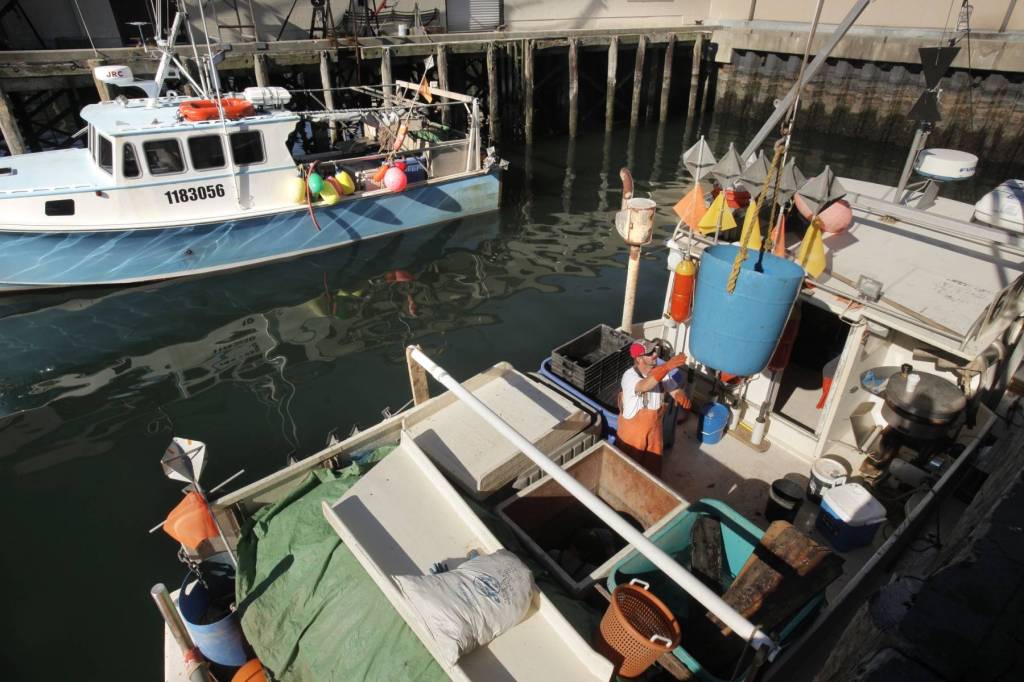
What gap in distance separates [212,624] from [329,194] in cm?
1007

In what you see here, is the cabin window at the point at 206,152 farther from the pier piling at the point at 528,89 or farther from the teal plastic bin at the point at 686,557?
the pier piling at the point at 528,89

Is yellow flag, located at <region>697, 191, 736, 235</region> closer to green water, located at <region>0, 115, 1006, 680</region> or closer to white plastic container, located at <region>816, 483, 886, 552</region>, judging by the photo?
white plastic container, located at <region>816, 483, 886, 552</region>

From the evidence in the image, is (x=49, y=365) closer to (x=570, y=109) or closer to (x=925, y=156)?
(x=925, y=156)

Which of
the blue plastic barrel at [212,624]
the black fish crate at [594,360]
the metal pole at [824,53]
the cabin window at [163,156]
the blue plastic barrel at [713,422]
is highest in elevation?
the metal pole at [824,53]

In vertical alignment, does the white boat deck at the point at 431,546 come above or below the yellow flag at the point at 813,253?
below

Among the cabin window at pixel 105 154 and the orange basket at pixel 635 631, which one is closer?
the orange basket at pixel 635 631

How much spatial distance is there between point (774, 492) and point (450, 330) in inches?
291

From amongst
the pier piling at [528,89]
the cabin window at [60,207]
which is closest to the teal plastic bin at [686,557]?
the cabin window at [60,207]

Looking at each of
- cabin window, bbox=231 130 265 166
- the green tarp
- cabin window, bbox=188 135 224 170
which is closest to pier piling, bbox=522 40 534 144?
cabin window, bbox=231 130 265 166

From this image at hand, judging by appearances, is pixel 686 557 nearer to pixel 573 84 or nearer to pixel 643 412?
pixel 643 412

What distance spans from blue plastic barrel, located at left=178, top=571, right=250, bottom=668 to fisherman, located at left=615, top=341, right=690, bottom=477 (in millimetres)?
3669

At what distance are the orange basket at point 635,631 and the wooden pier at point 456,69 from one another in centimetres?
1545

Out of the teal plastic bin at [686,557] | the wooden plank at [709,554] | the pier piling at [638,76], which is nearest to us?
the teal plastic bin at [686,557]

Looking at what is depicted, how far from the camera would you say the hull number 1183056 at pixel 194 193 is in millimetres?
12047
